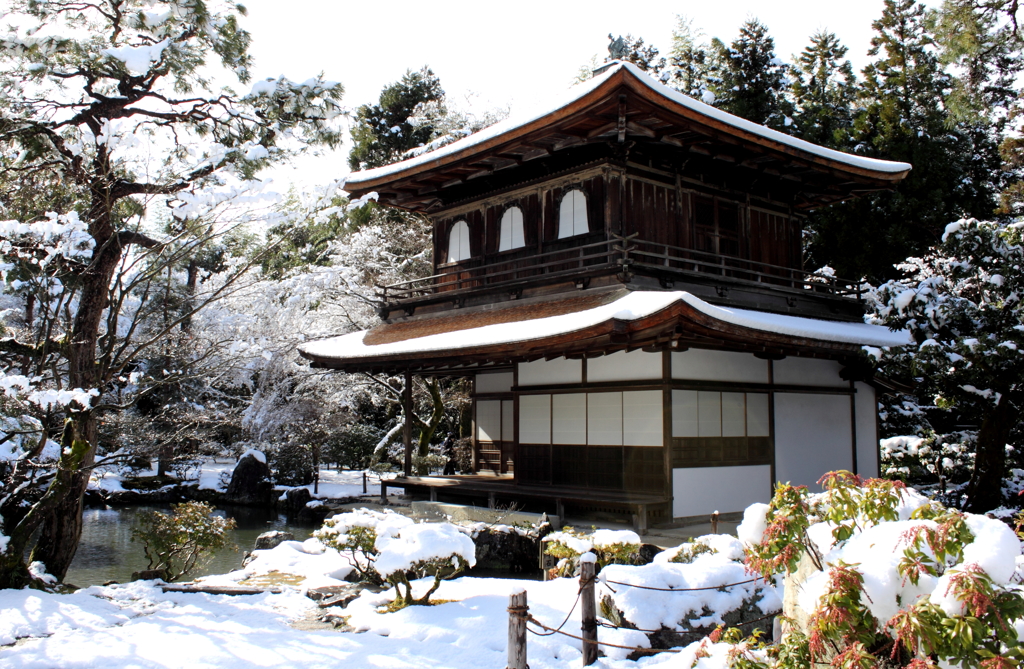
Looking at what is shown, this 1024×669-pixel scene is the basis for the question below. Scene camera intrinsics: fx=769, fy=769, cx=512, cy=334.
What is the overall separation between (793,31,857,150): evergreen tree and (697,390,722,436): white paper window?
55.0ft

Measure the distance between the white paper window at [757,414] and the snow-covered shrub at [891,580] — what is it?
8.89m

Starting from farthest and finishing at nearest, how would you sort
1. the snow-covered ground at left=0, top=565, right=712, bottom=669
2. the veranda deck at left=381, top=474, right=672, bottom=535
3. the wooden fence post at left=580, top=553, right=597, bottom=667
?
the veranda deck at left=381, top=474, right=672, bottom=535, the snow-covered ground at left=0, top=565, right=712, bottom=669, the wooden fence post at left=580, top=553, right=597, bottom=667

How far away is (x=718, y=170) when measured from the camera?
14.2 meters

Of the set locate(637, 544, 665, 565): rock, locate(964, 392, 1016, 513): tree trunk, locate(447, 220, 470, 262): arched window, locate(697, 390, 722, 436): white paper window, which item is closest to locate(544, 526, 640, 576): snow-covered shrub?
locate(637, 544, 665, 565): rock

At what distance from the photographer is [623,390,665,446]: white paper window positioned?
11398mm

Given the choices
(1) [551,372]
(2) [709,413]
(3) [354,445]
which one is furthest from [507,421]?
(3) [354,445]

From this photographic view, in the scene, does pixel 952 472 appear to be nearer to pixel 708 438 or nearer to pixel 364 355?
pixel 708 438

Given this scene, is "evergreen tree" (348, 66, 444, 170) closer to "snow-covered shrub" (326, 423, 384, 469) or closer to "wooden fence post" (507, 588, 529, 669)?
"snow-covered shrub" (326, 423, 384, 469)

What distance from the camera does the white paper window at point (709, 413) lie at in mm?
11750

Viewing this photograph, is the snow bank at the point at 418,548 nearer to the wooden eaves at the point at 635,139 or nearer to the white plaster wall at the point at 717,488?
the white plaster wall at the point at 717,488

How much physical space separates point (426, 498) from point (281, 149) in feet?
26.0

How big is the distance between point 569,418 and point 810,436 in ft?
14.0

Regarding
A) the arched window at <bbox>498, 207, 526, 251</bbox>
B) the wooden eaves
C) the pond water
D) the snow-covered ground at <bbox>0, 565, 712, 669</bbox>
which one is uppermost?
the wooden eaves

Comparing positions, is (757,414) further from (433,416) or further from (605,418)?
(433,416)
